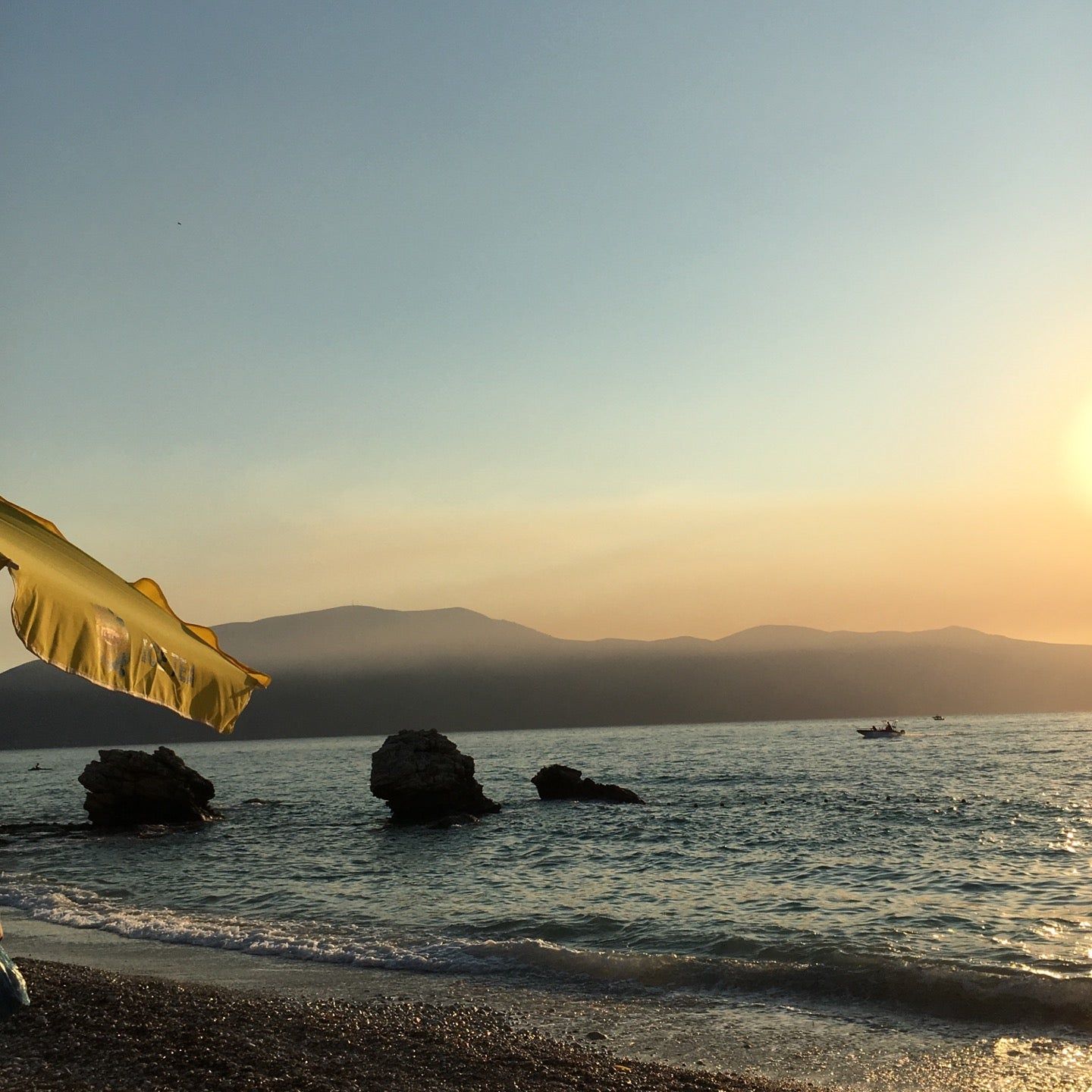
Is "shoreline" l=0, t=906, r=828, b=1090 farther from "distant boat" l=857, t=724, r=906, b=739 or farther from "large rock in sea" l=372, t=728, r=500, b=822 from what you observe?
"distant boat" l=857, t=724, r=906, b=739

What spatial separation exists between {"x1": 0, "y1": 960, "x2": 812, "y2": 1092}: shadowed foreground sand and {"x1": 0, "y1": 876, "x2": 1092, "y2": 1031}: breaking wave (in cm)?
347

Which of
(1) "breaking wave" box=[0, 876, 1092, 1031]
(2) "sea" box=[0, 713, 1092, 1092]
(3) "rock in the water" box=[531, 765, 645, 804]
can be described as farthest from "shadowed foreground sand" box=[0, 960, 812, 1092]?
(3) "rock in the water" box=[531, 765, 645, 804]

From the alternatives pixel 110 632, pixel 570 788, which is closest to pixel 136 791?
pixel 570 788

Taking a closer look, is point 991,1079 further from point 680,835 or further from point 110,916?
point 680,835

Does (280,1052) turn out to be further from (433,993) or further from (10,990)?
(433,993)

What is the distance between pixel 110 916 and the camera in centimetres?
1862

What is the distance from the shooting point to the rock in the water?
50000 mm

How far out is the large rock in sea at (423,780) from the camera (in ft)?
132

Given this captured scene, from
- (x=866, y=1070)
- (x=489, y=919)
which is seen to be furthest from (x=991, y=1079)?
(x=489, y=919)

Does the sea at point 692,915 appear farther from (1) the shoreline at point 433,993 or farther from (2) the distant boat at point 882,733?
(2) the distant boat at point 882,733

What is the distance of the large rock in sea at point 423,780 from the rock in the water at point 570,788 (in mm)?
9680

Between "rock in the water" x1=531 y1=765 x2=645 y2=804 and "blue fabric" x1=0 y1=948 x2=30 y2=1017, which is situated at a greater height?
"blue fabric" x1=0 y1=948 x2=30 y2=1017

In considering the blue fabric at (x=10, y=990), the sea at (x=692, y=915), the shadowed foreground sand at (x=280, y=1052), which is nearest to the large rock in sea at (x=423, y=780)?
the sea at (x=692, y=915)

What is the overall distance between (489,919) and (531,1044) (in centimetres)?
891
